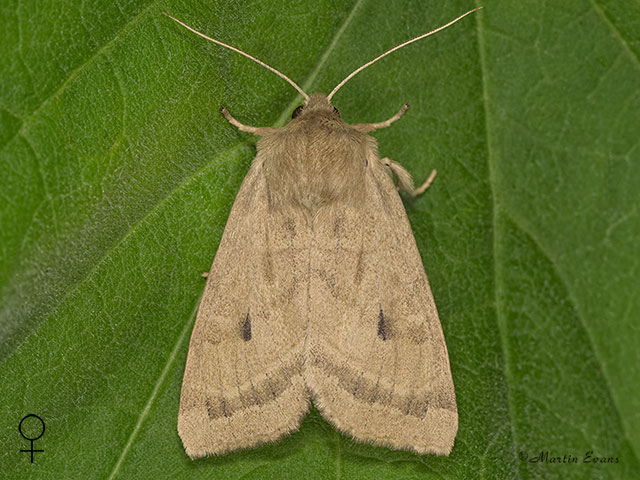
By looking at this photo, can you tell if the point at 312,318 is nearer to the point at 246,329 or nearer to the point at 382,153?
the point at 246,329

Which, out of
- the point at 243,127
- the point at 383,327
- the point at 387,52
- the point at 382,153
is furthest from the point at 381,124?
the point at 383,327

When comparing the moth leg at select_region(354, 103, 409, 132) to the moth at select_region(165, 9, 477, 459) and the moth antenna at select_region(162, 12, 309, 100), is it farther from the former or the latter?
the moth antenna at select_region(162, 12, 309, 100)

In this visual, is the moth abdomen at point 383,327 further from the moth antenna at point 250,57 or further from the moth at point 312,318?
the moth antenna at point 250,57

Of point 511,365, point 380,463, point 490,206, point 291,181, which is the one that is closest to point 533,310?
point 511,365

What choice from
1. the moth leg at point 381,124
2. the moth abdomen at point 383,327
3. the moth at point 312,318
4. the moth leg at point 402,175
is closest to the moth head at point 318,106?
the moth at point 312,318

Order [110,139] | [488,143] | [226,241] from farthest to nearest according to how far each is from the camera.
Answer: [488,143], [226,241], [110,139]

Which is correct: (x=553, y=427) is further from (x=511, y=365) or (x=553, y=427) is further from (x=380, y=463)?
(x=380, y=463)

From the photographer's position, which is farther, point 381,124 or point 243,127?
point 381,124
